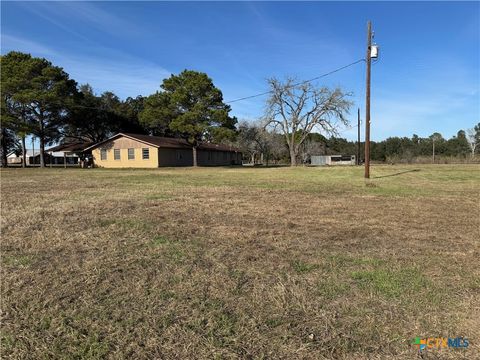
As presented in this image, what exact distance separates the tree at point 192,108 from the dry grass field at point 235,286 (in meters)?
34.1

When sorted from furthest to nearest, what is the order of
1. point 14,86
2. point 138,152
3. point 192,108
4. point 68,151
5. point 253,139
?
Answer: point 253,139 → point 68,151 → point 138,152 → point 192,108 → point 14,86

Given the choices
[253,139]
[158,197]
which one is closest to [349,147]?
[253,139]

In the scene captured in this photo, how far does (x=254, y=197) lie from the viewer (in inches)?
417

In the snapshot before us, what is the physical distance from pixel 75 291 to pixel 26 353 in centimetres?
102

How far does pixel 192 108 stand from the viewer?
41.5 metres

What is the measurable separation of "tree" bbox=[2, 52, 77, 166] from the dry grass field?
122ft

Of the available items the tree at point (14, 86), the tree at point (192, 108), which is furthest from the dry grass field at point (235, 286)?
the tree at point (14, 86)

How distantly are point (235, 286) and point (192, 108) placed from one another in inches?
1539

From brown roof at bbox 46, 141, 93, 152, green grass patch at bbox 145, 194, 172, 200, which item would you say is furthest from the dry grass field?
brown roof at bbox 46, 141, 93, 152

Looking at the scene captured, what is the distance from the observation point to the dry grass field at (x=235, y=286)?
279 centimetres

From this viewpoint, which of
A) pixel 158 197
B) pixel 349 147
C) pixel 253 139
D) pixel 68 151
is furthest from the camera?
pixel 349 147

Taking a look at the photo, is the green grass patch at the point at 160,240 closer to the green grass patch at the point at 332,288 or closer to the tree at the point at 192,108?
the green grass patch at the point at 332,288

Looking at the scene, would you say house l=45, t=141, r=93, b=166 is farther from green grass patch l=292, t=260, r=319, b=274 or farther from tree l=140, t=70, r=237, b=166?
green grass patch l=292, t=260, r=319, b=274

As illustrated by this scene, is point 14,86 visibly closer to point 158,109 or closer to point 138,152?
point 138,152
